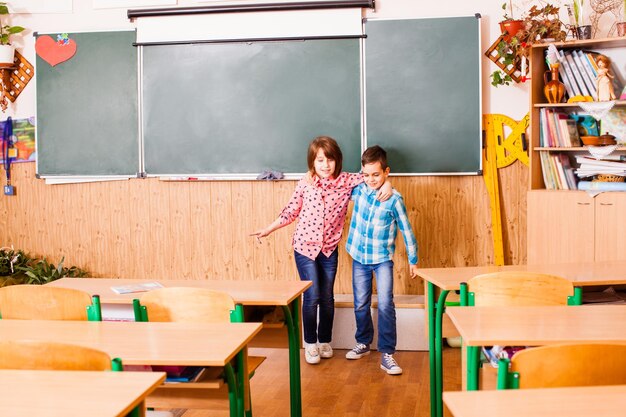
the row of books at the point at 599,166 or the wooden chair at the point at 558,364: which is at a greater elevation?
the row of books at the point at 599,166

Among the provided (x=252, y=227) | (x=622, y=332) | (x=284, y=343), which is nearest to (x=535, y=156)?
(x=252, y=227)

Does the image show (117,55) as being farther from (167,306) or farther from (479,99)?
(167,306)

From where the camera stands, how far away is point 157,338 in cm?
255

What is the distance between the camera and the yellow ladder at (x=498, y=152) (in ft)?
17.3

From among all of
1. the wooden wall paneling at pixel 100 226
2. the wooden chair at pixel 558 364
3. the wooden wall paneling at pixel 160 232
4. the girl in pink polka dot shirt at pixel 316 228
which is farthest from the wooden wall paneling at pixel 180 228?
the wooden chair at pixel 558 364

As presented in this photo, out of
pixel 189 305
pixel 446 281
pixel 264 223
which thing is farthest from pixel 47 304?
pixel 264 223

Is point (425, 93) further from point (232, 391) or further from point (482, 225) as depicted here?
point (232, 391)

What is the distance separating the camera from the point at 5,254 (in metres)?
5.94

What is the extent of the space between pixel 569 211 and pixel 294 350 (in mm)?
2344

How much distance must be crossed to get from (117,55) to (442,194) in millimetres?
2559

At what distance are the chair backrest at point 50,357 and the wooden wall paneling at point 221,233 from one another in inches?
138

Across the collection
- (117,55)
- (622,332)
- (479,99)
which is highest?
(117,55)

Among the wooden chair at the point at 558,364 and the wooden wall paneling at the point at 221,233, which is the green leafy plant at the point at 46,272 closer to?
the wooden wall paneling at the point at 221,233

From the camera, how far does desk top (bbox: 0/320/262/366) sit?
2.31m
